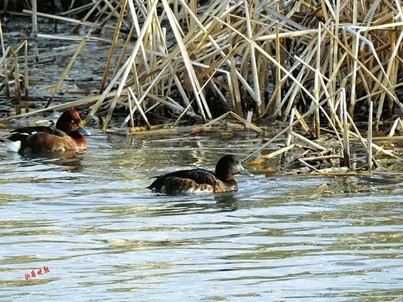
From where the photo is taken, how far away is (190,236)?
293 inches

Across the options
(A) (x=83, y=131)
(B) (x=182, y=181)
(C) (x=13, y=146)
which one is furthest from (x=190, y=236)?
(A) (x=83, y=131)

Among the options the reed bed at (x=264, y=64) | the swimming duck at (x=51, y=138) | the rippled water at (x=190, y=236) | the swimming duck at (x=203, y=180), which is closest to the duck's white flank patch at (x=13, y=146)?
the swimming duck at (x=51, y=138)

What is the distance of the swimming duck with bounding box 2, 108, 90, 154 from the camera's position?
11141mm

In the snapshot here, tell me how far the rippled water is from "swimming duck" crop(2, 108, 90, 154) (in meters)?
0.61

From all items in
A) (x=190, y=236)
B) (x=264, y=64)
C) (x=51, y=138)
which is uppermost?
(x=264, y=64)

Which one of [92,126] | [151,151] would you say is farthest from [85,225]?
[92,126]

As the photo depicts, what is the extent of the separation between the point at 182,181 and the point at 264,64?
2.96 meters

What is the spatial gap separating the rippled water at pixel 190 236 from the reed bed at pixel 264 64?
3.04ft

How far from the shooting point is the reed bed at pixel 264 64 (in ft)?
34.9
